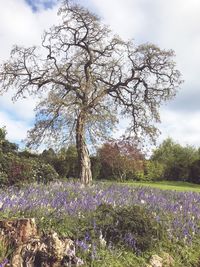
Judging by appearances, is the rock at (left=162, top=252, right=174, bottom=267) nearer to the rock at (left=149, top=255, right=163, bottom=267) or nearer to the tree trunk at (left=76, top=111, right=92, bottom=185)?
the rock at (left=149, top=255, right=163, bottom=267)

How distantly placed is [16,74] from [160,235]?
14.7m

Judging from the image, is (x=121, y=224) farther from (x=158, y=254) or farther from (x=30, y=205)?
(x=30, y=205)

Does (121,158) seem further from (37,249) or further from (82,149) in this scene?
(37,249)

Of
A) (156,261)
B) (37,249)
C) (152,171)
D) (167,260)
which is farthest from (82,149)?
(152,171)

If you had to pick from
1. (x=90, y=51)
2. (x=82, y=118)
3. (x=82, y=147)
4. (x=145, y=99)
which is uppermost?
(x=90, y=51)

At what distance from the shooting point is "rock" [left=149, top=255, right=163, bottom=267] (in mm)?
6601

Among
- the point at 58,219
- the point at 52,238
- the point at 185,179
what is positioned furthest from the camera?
the point at 185,179

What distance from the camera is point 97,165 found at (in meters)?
39.8

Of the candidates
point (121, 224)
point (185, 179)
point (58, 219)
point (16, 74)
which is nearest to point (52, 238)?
point (58, 219)

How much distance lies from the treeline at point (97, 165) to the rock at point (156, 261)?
23.9 ft

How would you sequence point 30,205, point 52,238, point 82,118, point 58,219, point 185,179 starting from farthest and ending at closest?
1. point 185,179
2. point 82,118
3. point 30,205
4. point 58,219
5. point 52,238

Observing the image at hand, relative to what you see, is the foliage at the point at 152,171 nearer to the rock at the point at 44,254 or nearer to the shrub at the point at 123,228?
the shrub at the point at 123,228

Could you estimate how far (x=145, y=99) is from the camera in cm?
2109

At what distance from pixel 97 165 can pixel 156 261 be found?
33156 mm
